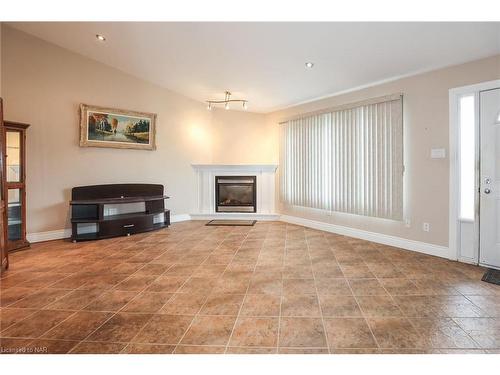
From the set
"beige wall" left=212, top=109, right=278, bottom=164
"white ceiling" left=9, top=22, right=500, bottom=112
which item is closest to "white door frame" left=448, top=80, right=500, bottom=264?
"white ceiling" left=9, top=22, right=500, bottom=112

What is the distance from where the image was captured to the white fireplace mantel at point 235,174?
6102mm

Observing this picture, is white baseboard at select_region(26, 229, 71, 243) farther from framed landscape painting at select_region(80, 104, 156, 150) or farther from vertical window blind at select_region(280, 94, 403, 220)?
vertical window blind at select_region(280, 94, 403, 220)

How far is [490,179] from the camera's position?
10.1ft

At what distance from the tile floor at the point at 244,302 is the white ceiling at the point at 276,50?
2.60 metres

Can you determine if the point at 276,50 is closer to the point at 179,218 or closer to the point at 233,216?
the point at 233,216

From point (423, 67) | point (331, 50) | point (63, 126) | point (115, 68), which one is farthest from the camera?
point (115, 68)

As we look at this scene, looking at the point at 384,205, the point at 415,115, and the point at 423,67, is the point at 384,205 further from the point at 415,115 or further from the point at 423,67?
the point at 423,67

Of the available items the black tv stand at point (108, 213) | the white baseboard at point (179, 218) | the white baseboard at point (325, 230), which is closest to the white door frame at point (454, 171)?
the white baseboard at point (325, 230)

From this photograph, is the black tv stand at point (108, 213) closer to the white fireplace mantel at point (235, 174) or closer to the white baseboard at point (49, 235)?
the white baseboard at point (49, 235)

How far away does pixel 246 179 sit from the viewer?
6195mm

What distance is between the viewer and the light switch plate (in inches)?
134

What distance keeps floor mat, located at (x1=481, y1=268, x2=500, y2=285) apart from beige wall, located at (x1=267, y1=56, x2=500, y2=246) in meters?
0.57
